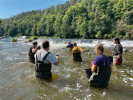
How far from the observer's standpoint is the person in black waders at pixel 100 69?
11.8ft

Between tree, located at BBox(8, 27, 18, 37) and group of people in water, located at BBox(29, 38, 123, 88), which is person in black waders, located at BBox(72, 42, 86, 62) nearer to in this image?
group of people in water, located at BBox(29, 38, 123, 88)

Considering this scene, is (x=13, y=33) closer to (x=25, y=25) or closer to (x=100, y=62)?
(x=25, y=25)

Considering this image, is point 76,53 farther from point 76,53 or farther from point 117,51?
point 117,51

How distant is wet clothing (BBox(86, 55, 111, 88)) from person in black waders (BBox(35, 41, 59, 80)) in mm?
1561

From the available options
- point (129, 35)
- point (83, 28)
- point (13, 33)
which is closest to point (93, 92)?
point (129, 35)

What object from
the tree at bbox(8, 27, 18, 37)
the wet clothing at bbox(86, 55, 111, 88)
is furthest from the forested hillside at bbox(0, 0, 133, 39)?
the wet clothing at bbox(86, 55, 111, 88)

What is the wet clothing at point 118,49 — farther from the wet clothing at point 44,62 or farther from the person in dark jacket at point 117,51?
the wet clothing at point 44,62

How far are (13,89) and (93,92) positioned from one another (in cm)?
316

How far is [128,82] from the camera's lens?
4742mm

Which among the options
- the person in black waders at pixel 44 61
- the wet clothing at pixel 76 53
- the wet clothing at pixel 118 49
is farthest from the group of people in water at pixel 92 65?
the wet clothing at pixel 76 53

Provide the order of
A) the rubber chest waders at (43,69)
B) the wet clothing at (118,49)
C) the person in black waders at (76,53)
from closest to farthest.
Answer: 1. the rubber chest waders at (43,69)
2. the wet clothing at (118,49)
3. the person in black waders at (76,53)

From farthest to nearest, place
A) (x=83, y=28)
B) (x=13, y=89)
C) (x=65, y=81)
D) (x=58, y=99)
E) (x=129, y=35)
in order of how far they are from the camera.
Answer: (x=83, y=28)
(x=129, y=35)
(x=65, y=81)
(x=13, y=89)
(x=58, y=99)

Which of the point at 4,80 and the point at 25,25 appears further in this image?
the point at 25,25

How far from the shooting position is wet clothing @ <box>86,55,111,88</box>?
359 cm
